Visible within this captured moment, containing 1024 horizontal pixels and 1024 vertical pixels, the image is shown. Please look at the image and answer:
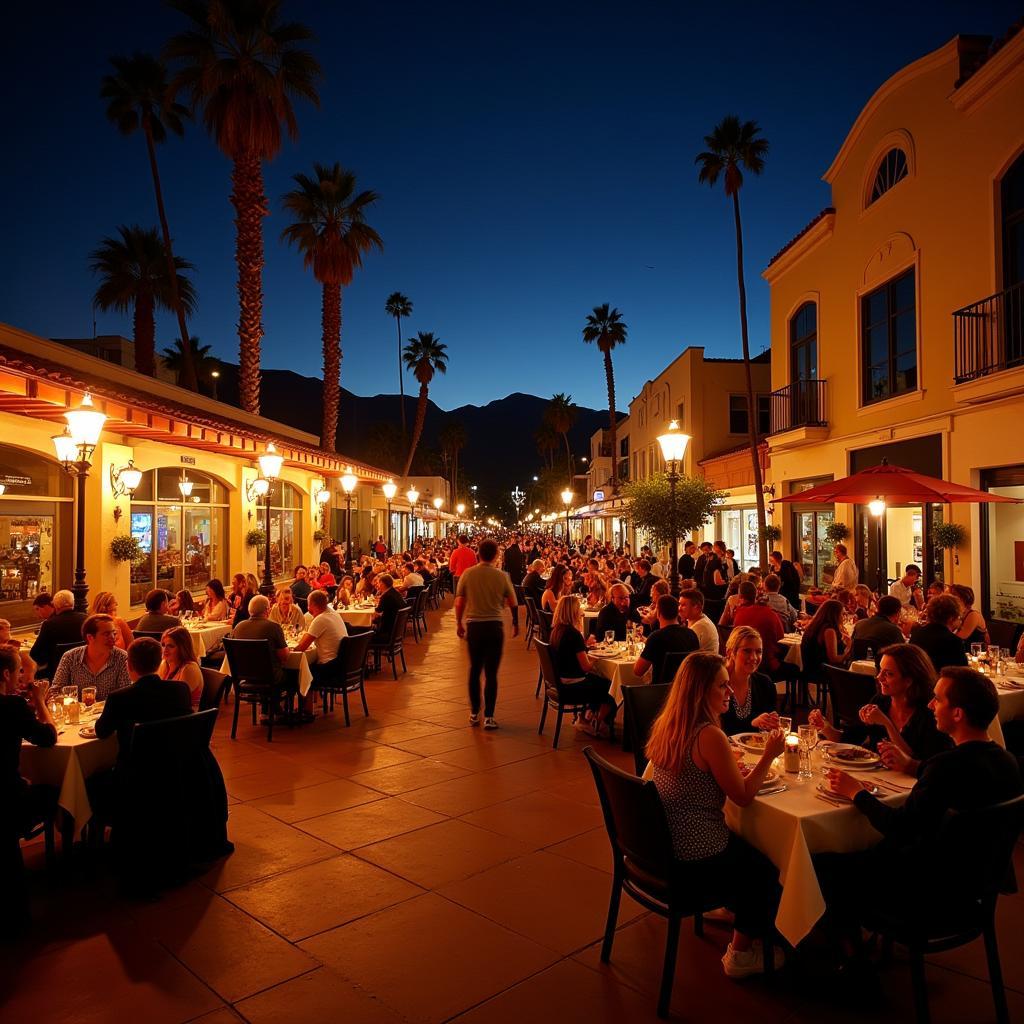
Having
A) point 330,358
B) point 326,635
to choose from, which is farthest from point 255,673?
point 330,358

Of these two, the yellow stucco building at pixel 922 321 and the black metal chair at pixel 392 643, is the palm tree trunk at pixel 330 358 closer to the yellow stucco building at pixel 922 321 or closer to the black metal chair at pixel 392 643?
the yellow stucco building at pixel 922 321

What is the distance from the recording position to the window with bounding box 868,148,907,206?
13375 millimetres

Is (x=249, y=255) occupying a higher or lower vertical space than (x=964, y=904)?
higher

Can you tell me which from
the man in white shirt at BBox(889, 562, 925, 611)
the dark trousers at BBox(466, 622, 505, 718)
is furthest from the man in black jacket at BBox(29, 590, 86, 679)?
the man in white shirt at BBox(889, 562, 925, 611)

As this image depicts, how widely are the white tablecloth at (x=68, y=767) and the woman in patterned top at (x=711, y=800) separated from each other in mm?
3408

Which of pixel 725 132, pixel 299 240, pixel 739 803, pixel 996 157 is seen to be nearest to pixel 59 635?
pixel 739 803

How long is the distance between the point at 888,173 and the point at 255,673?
14.1 meters

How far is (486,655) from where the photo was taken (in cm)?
764

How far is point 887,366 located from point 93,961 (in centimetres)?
1482

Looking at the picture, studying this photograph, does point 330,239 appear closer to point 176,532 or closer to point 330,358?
point 330,358

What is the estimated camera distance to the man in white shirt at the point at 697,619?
679 cm

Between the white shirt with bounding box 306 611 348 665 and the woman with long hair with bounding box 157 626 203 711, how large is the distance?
2.56 meters

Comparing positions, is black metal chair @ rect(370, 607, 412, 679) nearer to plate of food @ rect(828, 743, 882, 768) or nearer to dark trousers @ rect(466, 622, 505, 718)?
dark trousers @ rect(466, 622, 505, 718)

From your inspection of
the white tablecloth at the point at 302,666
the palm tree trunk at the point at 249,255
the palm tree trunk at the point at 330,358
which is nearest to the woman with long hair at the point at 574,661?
the white tablecloth at the point at 302,666
